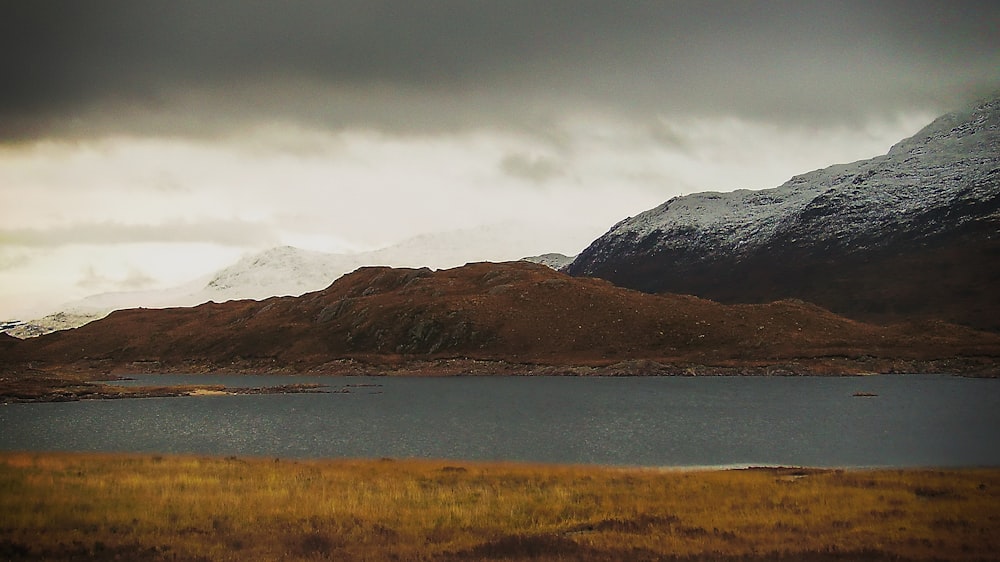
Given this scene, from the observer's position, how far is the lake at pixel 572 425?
67125 mm

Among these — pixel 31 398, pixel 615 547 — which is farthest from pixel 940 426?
pixel 31 398

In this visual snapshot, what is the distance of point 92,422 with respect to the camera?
335ft

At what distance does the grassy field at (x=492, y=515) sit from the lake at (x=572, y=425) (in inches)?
677

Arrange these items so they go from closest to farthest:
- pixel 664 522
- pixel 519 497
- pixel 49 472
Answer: pixel 664 522 < pixel 519 497 < pixel 49 472

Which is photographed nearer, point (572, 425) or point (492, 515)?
point (492, 515)

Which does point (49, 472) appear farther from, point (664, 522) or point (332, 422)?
point (332, 422)

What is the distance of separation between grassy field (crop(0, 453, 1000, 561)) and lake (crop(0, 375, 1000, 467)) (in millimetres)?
17203

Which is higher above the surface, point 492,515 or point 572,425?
point 492,515

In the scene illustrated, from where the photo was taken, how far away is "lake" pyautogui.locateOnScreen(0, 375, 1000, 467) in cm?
6712

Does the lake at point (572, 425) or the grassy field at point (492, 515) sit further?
the lake at point (572, 425)

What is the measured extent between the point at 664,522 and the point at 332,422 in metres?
72.6

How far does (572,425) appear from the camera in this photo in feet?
302

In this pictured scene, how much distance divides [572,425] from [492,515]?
57.0 meters

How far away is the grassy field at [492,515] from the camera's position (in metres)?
29.1
